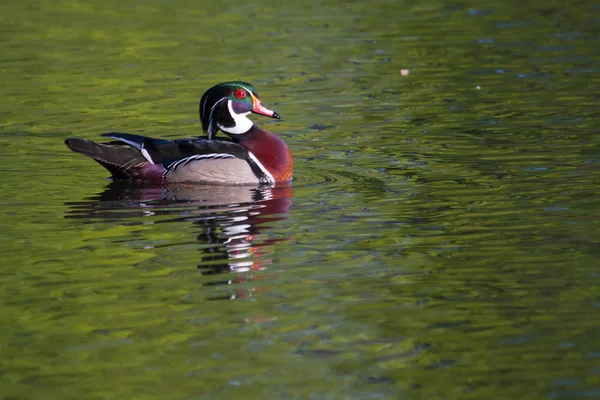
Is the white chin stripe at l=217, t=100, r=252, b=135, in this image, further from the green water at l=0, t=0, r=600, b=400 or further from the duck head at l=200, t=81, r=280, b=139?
the green water at l=0, t=0, r=600, b=400

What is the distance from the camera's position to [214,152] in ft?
39.7

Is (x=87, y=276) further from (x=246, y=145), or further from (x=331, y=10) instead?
(x=331, y=10)

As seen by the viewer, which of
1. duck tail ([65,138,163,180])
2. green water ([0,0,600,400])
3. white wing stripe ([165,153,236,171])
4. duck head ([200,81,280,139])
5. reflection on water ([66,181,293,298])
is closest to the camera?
green water ([0,0,600,400])

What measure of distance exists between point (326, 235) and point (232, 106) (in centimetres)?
332

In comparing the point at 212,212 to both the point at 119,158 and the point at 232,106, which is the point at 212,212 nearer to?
the point at 119,158

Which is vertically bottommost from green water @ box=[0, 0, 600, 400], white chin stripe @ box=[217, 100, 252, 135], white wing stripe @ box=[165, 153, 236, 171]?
green water @ box=[0, 0, 600, 400]

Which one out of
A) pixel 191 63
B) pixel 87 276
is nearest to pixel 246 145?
pixel 87 276

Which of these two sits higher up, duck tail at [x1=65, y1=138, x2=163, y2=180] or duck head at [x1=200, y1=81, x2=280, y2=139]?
duck head at [x1=200, y1=81, x2=280, y2=139]

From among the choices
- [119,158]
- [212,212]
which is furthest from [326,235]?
[119,158]

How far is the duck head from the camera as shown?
41.3 feet

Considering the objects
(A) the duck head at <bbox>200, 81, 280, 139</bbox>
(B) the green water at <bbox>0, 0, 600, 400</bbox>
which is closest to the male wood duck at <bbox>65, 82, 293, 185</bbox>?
(A) the duck head at <bbox>200, 81, 280, 139</bbox>

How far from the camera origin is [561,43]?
1939 cm

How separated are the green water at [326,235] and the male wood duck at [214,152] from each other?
0.28 m

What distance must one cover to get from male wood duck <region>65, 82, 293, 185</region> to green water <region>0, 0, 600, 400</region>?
282mm
